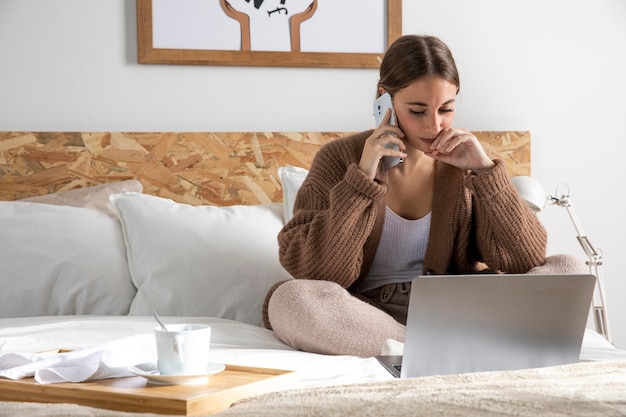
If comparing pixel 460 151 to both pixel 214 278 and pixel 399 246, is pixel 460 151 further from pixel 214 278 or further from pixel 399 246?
pixel 214 278

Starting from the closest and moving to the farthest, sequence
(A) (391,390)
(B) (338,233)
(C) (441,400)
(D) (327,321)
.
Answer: (C) (441,400), (A) (391,390), (D) (327,321), (B) (338,233)

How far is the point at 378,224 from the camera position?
6.76ft

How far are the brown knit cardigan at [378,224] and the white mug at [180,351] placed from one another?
88 centimetres

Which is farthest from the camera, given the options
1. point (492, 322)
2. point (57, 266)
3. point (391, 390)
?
point (57, 266)

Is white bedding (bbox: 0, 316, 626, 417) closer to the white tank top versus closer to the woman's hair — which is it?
the white tank top

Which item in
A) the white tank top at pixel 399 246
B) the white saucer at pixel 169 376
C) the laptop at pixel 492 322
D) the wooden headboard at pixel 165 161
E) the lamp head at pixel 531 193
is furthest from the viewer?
the wooden headboard at pixel 165 161

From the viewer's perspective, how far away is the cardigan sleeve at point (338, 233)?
1952 mm

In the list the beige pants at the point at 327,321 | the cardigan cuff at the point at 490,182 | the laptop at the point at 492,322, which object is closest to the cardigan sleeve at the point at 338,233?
the beige pants at the point at 327,321

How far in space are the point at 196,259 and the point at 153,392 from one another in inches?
48.0

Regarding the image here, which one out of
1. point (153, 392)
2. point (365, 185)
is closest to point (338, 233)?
point (365, 185)

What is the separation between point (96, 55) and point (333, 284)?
1.29 m

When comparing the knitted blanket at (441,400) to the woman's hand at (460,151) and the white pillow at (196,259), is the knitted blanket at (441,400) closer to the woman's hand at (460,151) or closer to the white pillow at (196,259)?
the woman's hand at (460,151)

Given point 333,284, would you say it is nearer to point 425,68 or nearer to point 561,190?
point 425,68

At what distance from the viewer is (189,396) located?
0.95m
